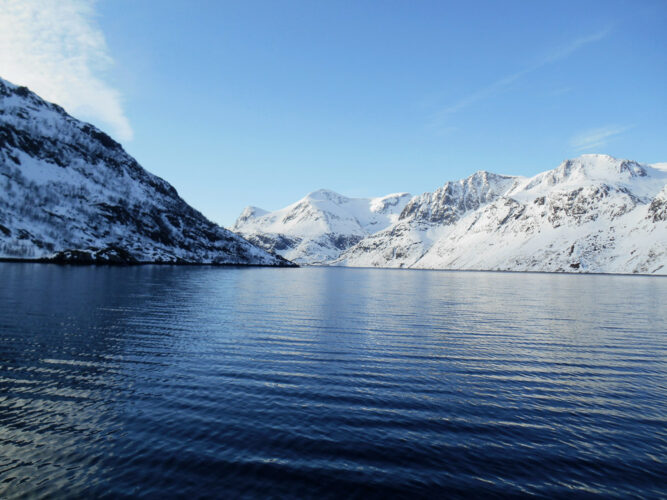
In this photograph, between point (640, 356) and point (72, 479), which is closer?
point (72, 479)

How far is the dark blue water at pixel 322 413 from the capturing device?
573 inches

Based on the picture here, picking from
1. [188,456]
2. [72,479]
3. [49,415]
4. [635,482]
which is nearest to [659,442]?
[635,482]

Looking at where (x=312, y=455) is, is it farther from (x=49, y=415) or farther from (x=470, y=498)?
(x=49, y=415)

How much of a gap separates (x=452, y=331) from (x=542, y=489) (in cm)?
3393

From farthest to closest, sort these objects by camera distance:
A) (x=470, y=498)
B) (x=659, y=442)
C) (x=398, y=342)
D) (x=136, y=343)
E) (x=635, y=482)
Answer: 1. (x=398, y=342)
2. (x=136, y=343)
3. (x=659, y=442)
4. (x=635, y=482)
5. (x=470, y=498)

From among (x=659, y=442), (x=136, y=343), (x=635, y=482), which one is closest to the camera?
(x=635, y=482)

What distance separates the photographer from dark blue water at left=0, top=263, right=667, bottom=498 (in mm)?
14555

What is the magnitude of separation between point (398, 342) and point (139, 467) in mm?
28878

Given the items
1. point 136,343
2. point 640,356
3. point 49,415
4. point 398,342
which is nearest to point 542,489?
point 49,415

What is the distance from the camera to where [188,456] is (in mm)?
15859

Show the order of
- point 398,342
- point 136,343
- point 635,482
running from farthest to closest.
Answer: point 398,342
point 136,343
point 635,482

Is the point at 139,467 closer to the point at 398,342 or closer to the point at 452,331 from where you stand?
the point at 398,342

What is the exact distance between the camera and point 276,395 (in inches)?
917

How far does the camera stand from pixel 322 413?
20828 millimetres
